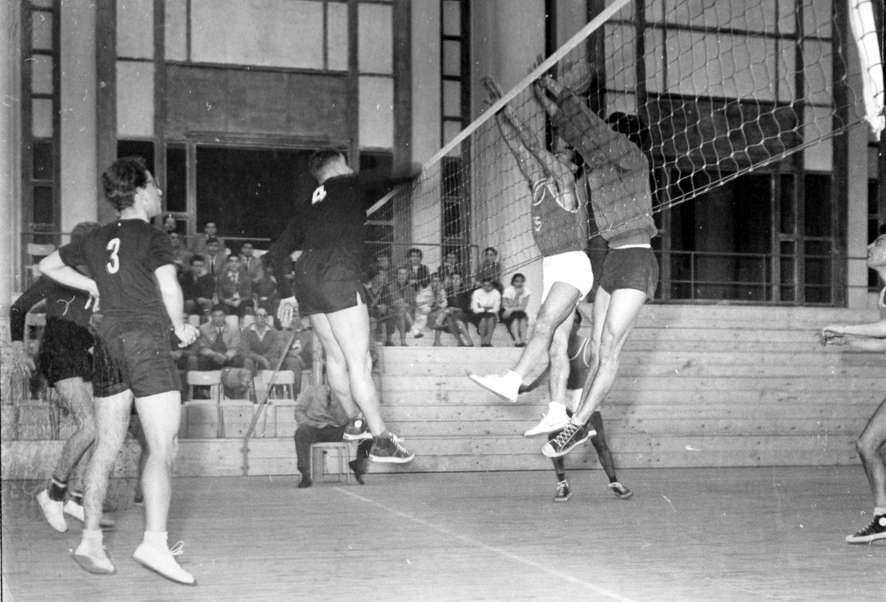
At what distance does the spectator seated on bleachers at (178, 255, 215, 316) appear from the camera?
13148mm

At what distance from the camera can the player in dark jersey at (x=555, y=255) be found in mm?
6750

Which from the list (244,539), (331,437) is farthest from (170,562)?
(331,437)

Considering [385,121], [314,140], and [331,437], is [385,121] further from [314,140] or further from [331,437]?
[331,437]

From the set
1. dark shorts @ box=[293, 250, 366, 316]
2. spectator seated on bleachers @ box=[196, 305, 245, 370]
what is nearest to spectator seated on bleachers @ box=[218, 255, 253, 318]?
spectator seated on bleachers @ box=[196, 305, 245, 370]

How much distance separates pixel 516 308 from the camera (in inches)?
571

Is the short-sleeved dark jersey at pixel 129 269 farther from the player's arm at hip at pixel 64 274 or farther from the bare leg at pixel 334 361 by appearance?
the bare leg at pixel 334 361

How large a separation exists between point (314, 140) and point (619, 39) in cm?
498

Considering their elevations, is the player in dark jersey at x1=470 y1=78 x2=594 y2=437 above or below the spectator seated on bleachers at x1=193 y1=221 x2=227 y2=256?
below

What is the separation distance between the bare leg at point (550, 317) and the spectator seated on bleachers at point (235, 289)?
7.01 meters

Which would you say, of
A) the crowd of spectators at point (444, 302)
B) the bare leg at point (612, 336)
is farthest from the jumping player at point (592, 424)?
the crowd of spectators at point (444, 302)

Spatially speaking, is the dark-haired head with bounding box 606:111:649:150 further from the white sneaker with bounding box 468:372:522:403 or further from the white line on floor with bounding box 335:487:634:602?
the white line on floor with bounding box 335:487:634:602

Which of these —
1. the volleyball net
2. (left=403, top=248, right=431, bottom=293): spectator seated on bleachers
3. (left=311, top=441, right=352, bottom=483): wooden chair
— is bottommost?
(left=311, top=441, right=352, bottom=483): wooden chair

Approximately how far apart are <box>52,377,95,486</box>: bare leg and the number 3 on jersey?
2128 mm

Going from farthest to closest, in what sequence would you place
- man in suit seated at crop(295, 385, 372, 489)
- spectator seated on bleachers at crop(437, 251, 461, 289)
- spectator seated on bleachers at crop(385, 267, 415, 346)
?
1. spectator seated on bleachers at crop(437, 251, 461, 289)
2. spectator seated on bleachers at crop(385, 267, 415, 346)
3. man in suit seated at crop(295, 385, 372, 489)
